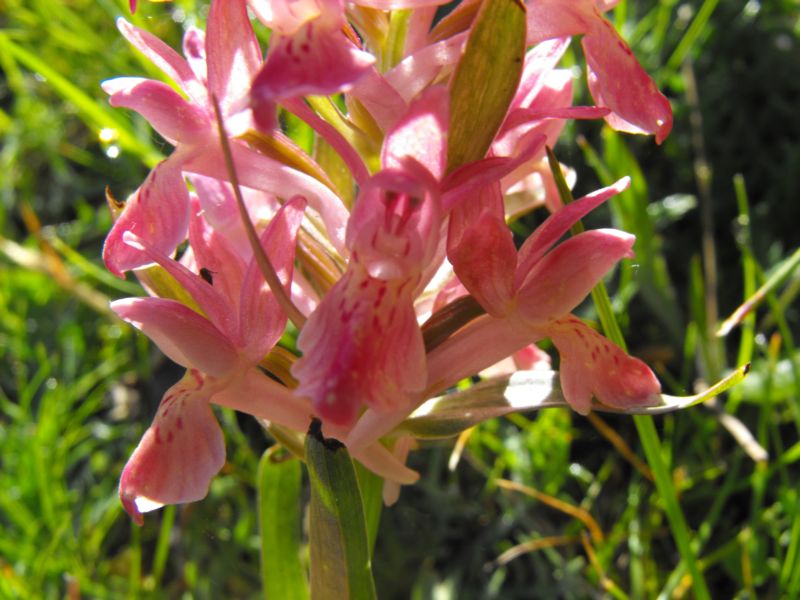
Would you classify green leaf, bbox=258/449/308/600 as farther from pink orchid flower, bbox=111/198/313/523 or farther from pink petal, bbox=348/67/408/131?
pink petal, bbox=348/67/408/131

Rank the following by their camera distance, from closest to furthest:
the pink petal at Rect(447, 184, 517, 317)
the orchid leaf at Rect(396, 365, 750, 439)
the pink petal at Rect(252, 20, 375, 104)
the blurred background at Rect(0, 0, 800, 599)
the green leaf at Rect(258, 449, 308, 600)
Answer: the pink petal at Rect(252, 20, 375, 104), the pink petal at Rect(447, 184, 517, 317), the orchid leaf at Rect(396, 365, 750, 439), the green leaf at Rect(258, 449, 308, 600), the blurred background at Rect(0, 0, 800, 599)

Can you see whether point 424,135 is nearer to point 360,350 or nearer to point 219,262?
point 360,350

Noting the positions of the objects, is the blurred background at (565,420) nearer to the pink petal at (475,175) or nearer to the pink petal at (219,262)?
the pink petal at (219,262)

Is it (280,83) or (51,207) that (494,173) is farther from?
(51,207)

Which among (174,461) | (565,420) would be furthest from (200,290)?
(565,420)

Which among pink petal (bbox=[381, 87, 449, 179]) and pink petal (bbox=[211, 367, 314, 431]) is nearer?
pink petal (bbox=[381, 87, 449, 179])

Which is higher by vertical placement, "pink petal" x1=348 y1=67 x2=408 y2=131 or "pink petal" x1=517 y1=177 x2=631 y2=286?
"pink petal" x1=348 y1=67 x2=408 y2=131

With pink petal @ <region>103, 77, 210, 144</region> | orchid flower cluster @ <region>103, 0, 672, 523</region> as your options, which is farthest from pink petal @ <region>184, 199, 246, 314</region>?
pink petal @ <region>103, 77, 210, 144</region>

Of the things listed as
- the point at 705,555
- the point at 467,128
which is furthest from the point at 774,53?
the point at 467,128
